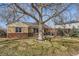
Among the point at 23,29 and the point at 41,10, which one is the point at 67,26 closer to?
the point at 41,10

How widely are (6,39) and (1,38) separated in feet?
0.19

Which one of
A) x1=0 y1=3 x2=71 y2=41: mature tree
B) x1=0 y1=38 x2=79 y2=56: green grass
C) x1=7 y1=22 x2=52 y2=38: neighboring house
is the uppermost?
x1=0 y1=3 x2=71 y2=41: mature tree

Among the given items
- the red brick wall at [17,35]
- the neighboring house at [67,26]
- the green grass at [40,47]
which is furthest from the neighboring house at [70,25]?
the red brick wall at [17,35]

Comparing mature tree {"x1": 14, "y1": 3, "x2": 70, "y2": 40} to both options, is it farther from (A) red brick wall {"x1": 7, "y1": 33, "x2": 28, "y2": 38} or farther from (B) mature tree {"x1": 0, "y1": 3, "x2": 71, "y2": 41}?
(A) red brick wall {"x1": 7, "y1": 33, "x2": 28, "y2": 38}

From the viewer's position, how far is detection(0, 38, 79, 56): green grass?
226 centimetres

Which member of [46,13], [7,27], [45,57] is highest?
[46,13]

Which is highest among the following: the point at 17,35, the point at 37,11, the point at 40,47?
the point at 37,11

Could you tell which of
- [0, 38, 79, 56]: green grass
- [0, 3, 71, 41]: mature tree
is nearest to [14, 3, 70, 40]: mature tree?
[0, 3, 71, 41]: mature tree

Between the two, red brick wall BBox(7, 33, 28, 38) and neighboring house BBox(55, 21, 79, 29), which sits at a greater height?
neighboring house BBox(55, 21, 79, 29)

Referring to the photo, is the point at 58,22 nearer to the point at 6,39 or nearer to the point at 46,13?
the point at 46,13

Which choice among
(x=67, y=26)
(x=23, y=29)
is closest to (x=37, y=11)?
(x=23, y=29)

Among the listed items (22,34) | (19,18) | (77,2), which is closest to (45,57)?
(22,34)

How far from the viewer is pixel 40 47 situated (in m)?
2.28

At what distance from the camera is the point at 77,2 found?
2268mm
